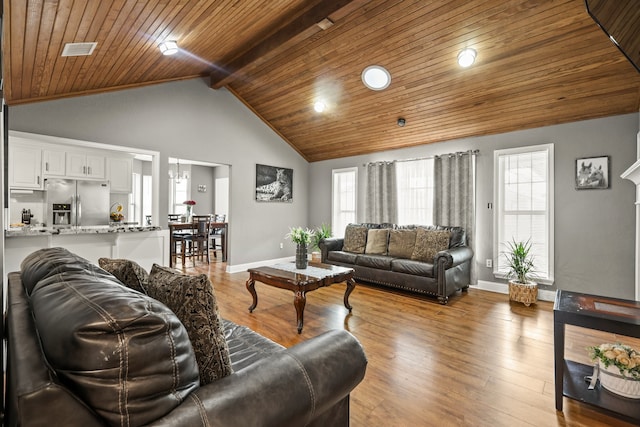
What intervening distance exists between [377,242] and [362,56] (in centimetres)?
275

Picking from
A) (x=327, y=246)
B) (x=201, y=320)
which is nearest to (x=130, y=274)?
(x=201, y=320)

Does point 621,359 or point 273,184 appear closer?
point 621,359

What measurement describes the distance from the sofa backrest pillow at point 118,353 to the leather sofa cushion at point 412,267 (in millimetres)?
3676

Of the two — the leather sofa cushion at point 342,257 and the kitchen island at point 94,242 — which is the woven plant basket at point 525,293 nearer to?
the leather sofa cushion at point 342,257

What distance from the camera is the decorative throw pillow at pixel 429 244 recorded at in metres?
4.40

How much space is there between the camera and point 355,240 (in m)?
5.33

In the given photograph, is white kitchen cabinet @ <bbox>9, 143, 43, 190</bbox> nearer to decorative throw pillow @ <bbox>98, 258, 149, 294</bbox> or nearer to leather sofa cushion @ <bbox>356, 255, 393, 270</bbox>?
decorative throw pillow @ <bbox>98, 258, 149, 294</bbox>

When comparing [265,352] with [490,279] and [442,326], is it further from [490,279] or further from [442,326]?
[490,279]

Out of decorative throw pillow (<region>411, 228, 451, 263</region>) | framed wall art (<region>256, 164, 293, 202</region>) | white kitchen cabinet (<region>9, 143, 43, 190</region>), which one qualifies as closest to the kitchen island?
white kitchen cabinet (<region>9, 143, 43, 190</region>)

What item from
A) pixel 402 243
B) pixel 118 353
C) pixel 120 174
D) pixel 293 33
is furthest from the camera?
pixel 120 174

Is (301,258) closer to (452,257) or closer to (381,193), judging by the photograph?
(452,257)

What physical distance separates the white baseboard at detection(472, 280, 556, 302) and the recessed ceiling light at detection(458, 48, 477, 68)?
3055mm

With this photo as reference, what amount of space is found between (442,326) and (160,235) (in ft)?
13.1

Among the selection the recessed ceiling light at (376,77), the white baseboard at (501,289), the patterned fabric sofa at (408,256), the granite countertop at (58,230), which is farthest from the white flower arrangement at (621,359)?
the granite countertop at (58,230)
